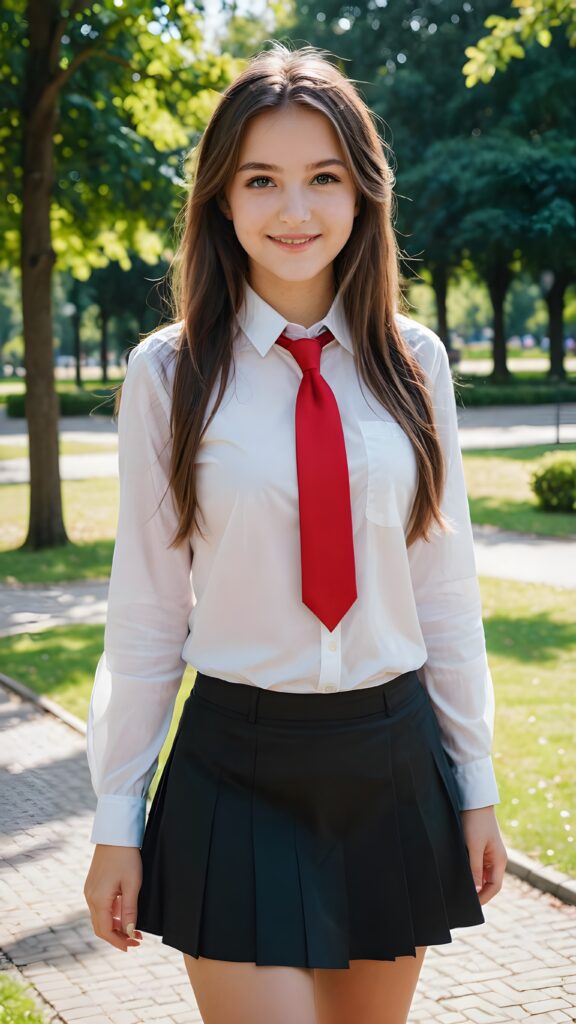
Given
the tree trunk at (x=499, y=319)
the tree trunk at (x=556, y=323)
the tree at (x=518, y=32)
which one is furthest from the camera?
the tree trunk at (x=499, y=319)

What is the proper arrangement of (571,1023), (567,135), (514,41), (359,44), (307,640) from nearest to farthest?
(307,640)
(571,1023)
(514,41)
(567,135)
(359,44)

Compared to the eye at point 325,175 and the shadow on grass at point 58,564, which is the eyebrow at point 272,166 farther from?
the shadow on grass at point 58,564

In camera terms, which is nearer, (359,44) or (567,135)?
(567,135)

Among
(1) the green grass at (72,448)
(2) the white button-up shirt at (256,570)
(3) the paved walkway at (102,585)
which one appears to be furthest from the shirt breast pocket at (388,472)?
(1) the green grass at (72,448)

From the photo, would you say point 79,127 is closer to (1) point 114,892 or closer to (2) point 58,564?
(2) point 58,564

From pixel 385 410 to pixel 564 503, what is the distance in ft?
43.9

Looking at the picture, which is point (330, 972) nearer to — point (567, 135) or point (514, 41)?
point (514, 41)

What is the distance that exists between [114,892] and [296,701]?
46cm

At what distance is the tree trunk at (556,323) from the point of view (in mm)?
38844

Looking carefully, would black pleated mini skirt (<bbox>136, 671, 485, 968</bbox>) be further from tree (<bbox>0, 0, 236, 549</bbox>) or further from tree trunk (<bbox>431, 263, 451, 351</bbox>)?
tree trunk (<bbox>431, 263, 451, 351</bbox>)

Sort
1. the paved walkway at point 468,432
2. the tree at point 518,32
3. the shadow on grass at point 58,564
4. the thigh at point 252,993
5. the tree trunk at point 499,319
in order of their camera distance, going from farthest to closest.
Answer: the tree trunk at point 499,319, the paved walkway at point 468,432, the shadow on grass at point 58,564, the tree at point 518,32, the thigh at point 252,993

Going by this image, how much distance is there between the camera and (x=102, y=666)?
7.41ft

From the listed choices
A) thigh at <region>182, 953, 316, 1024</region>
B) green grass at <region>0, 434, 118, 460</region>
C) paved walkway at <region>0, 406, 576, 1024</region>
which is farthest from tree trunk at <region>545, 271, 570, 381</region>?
thigh at <region>182, 953, 316, 1024</region>

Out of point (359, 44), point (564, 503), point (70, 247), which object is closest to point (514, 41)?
point (564, 503)
